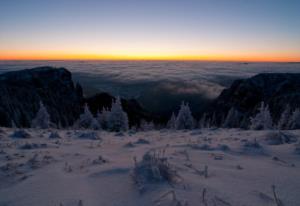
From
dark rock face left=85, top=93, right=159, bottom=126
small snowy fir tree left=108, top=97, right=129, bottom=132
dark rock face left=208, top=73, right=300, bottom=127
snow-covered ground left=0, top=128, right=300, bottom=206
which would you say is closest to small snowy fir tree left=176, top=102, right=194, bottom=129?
small snowy fir tree left=108, top=97, right=129, bottom=132

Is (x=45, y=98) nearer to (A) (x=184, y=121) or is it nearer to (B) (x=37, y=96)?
(B) (x=37, y=96)

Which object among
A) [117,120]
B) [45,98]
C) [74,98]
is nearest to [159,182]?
[117,120]

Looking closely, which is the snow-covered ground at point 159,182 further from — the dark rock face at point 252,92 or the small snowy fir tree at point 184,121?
the dark rock face at point 252,92

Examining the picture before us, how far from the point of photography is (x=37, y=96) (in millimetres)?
113875

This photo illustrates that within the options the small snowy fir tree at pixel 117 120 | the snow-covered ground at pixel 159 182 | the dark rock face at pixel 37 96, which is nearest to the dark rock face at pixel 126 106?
the dark rock face at pixel 37 96

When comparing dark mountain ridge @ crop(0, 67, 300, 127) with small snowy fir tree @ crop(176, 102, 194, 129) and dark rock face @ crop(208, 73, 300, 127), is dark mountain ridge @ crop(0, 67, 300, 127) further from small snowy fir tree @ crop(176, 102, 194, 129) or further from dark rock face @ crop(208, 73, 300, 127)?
small snowy fir tree @ crop(176, 102, 194, 129)

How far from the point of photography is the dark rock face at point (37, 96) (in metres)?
86.9

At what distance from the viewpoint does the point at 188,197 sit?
2867 mm

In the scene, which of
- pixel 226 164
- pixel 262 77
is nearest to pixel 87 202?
pixel 226 164

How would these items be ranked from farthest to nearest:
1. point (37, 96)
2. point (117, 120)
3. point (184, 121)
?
point (37, 96)
point (184, 121)
point (117, 120)

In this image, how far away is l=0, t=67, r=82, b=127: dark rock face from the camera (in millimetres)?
86912

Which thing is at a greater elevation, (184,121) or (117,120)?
(117,120)

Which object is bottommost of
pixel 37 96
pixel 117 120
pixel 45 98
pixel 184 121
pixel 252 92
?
pixel 252 92

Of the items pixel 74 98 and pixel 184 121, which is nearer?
pixel 184 121
